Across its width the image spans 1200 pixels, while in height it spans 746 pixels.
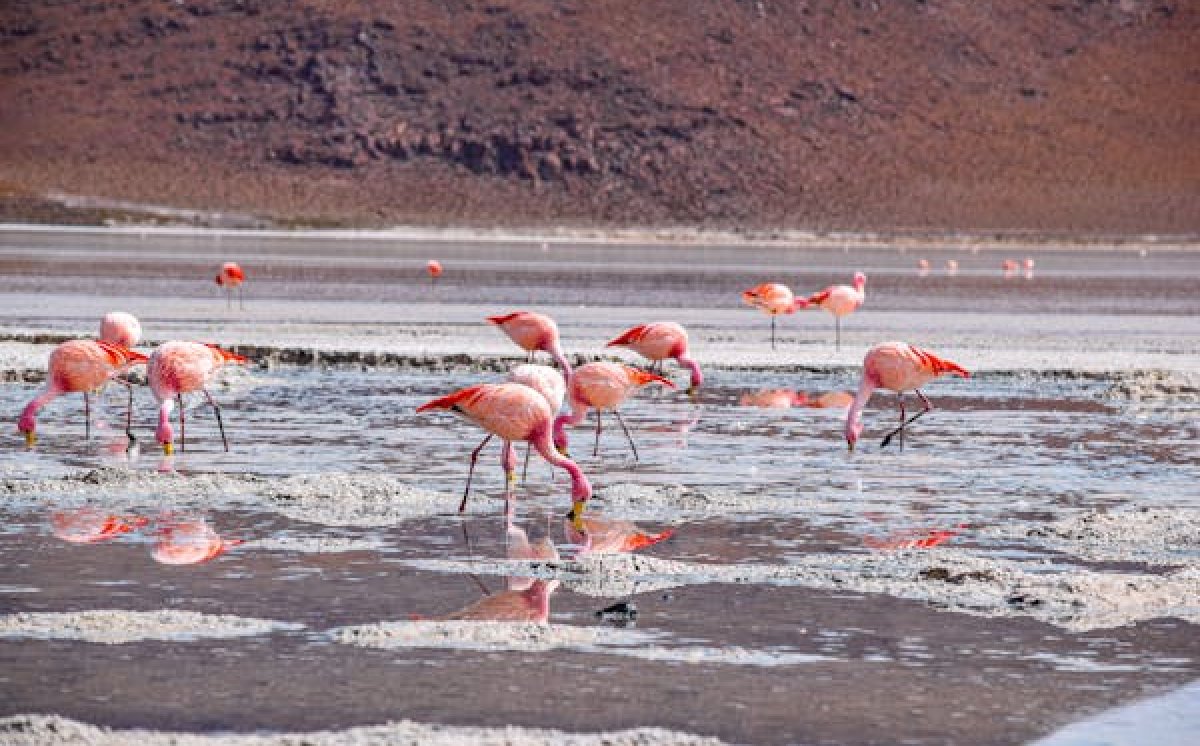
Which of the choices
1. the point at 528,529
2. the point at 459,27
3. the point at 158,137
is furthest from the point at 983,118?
the point at 528,529

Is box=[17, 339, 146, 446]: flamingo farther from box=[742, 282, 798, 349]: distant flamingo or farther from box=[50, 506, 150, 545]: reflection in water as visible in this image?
box=[742, 282, 798, 349]: distant flamingo

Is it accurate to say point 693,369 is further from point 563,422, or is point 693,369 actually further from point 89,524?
point 89,524

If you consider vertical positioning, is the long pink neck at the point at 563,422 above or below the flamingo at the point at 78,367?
below

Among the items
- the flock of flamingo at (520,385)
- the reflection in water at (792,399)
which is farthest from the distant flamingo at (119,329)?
the reflection in water at (792,399)

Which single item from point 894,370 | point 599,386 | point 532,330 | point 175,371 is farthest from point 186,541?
point 532,330

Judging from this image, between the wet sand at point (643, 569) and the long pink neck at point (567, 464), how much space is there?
10.5 inches

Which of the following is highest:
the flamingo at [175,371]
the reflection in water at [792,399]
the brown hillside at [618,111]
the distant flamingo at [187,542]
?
the brown hillside at [618,111]

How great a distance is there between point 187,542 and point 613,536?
2.22 meters

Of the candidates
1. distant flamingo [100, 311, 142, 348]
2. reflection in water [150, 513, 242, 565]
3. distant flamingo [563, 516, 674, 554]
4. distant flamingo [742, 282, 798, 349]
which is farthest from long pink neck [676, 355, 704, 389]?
reflection in water [150, 513, 242, 565]

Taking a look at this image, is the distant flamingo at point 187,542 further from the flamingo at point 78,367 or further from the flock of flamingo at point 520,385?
the flamingo at point 78,367

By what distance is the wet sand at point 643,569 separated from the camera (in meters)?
7.36

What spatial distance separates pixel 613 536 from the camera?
Result: 1123 centimetres

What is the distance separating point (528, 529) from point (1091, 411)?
28.4 feet

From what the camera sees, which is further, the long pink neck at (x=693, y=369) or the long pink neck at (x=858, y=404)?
the long pink neck at (x=693, y=369)
